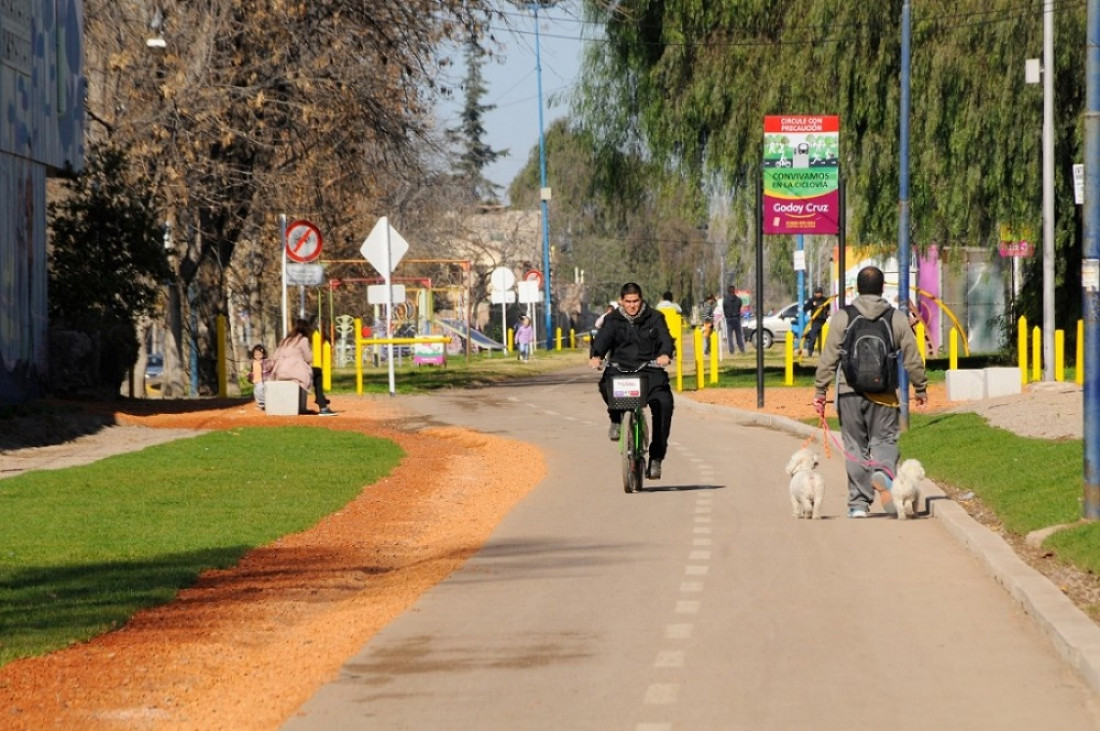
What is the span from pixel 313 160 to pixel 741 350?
2339 centimetres

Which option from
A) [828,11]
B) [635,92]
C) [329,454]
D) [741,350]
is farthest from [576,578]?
[741,350]

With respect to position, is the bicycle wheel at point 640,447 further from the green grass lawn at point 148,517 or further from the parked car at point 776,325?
the parked car at point 776,325

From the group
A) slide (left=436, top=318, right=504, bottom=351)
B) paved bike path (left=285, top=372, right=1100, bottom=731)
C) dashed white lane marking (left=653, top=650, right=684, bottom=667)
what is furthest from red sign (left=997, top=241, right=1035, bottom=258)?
slide (left=436, top=318, right=504, bottom=351)

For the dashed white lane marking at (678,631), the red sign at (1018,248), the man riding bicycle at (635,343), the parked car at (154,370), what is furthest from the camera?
the parked car at (154,370)

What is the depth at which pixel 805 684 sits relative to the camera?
8188mm

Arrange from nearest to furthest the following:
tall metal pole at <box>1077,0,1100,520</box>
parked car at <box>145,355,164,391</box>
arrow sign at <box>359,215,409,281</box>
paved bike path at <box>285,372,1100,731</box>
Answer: paved bike path at <box>285,372,1100,731</box> → tall metal pole at <box>1077,0,1100,520</box> → arrow sign at <box>359,215,409,281</box> → parked car at <box>145,355,164,391</box>

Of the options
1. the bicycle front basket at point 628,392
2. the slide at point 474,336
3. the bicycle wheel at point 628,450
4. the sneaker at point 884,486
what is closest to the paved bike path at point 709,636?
the sneaker at point 884,486

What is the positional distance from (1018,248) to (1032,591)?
27482 millimetres

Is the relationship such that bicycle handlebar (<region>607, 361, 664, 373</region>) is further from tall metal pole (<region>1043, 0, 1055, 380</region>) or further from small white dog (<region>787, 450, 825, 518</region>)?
tall metal pole (<region>1043, 0, 1055, 380</region>)

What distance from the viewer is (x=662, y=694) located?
8.03 meters

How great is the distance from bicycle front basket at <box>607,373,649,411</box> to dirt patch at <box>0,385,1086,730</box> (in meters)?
1.28

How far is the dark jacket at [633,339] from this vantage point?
17031 millimetres

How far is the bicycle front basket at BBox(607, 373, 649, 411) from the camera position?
1680 centimetres

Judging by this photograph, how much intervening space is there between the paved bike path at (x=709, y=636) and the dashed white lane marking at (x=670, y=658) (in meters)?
0.02
